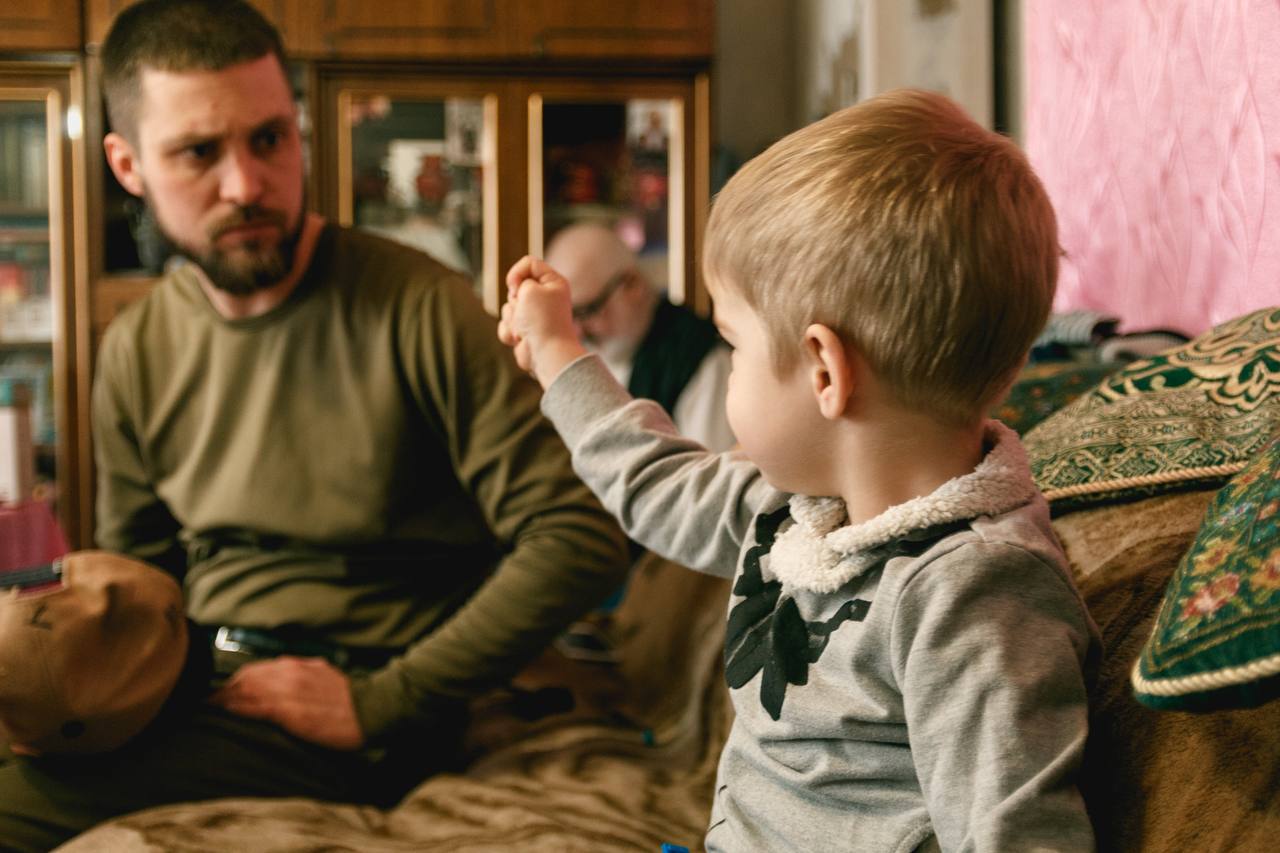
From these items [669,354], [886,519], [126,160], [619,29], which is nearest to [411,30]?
[619,29]

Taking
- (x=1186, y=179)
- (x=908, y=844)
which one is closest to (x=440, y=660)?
(x=908, y=844)

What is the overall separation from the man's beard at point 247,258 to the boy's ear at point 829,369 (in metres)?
0.99

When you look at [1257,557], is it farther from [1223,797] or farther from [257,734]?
[257,734]

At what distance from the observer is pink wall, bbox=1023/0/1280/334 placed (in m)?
1.36

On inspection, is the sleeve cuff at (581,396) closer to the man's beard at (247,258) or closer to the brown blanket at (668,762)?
the brown blanket at (668,762)

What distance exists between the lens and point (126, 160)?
5.61 ft

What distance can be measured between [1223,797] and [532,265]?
0.68 meters

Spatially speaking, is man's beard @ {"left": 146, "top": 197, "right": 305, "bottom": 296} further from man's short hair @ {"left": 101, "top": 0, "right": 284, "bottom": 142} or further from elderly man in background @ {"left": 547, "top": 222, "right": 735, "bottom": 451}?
elderly man in background @ {"left": 547, "top": 222, "right": 735, "bottom": 451}

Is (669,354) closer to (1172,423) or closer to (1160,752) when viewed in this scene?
(1172,423)

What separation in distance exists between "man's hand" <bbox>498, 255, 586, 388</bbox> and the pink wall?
577 mm

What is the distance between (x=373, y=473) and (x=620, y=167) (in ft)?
10.1

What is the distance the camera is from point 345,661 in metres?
1.53

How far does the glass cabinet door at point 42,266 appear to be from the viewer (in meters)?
4.01

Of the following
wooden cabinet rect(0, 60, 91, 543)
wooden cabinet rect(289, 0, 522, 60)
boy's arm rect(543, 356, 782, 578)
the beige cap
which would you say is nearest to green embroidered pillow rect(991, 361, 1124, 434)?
boy's arm rect(543, 356, 782, 578)
